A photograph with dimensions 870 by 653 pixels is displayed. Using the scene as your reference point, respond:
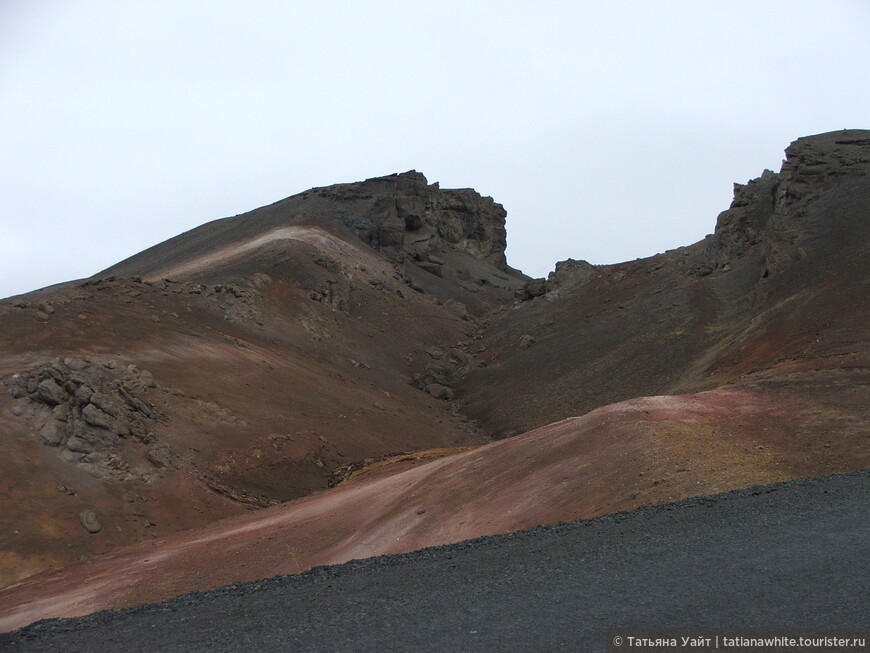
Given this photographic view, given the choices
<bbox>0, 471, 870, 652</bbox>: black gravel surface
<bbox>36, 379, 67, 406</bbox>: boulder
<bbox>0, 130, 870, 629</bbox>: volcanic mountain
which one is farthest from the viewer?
<bbox>36, 379, 67, 406</bbox>: boulder

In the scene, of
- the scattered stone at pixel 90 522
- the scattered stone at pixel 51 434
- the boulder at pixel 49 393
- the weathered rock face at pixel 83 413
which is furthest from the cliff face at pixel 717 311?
the boulder at pixel 49 393

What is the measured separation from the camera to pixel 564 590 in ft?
28.5

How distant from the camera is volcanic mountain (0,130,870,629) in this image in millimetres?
14438

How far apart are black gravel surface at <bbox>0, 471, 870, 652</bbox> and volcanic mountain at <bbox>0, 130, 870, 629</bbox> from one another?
5.36 feet

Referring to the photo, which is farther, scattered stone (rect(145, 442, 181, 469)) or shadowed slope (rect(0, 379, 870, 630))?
scattered stone (rect(145, 442, 181, 469))

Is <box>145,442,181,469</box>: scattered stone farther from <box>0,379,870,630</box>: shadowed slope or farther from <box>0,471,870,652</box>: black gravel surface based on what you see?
<box>0,471,870,652</box>: black gravel surface

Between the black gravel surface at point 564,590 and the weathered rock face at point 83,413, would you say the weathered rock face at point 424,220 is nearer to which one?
the weathered rock face at point 83,413

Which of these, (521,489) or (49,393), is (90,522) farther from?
(521,489)

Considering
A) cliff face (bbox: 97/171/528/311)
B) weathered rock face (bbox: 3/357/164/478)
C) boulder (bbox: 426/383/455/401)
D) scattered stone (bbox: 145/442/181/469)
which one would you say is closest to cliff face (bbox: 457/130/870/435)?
boulder (bbox: 426/383/455/401)

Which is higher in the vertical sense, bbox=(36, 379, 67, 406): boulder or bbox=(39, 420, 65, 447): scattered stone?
bbox=(36, 379, 67, 406): boulder

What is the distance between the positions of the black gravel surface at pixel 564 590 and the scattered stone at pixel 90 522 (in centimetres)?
1022

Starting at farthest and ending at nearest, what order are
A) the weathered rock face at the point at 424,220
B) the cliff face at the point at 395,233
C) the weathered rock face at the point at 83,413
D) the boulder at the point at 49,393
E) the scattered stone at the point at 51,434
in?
the weathered rock face at the point at 424,220
the cliff face at the point at 395,233
the boulder at the point at 49,393
the weathered rock face at the point at 83,413
the scattered stone at the point at 51,434

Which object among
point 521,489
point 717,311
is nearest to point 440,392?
point 717,311

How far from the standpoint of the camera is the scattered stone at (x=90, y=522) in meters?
20.6
